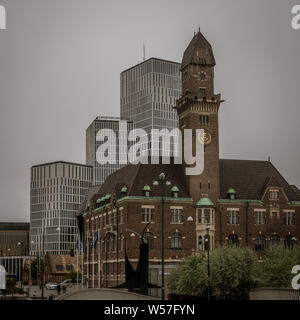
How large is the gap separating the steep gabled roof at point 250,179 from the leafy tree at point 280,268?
3092 centimetres

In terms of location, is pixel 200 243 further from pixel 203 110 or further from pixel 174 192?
pixel 203 110

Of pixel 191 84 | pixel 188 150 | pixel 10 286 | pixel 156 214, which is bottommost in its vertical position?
pixel 10 286

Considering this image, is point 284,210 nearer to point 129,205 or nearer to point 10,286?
point 129,205

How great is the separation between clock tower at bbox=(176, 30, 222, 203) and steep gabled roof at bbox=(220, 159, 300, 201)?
13.8 ft

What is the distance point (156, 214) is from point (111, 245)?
1116 cm

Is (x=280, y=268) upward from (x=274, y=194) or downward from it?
downward

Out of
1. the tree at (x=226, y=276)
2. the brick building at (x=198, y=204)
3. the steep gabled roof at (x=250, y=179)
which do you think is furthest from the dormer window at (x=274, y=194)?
the tree at (x=226, y=276)

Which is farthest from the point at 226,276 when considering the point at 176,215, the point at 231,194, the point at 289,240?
the point at 289,240

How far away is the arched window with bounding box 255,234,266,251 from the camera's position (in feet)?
371

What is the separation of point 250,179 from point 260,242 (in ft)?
34.8

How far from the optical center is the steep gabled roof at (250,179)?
115m

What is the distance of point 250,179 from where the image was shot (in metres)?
118

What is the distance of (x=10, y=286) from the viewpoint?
114938 millimetres
